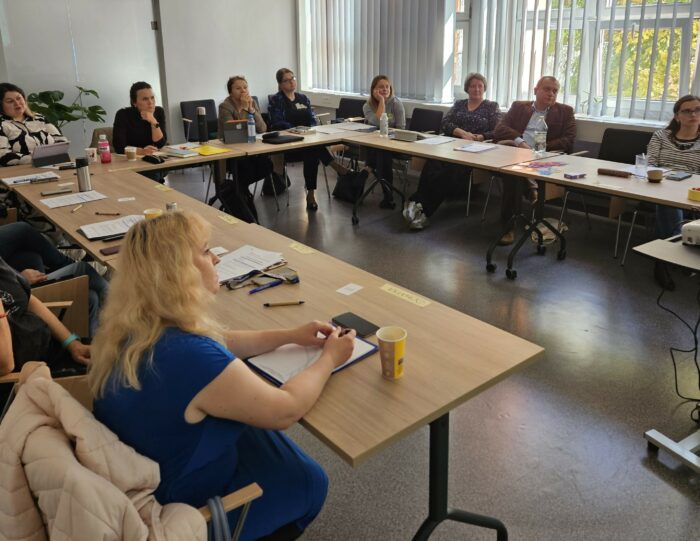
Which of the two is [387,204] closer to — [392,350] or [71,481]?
[392,350]

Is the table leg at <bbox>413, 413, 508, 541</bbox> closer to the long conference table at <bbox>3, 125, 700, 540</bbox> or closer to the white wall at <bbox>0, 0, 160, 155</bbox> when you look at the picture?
the long conference table at <bbox>3, 125, 700, 540</bbox>

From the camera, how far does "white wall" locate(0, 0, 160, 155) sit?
20.9 feet

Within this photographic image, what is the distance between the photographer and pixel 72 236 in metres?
2.80

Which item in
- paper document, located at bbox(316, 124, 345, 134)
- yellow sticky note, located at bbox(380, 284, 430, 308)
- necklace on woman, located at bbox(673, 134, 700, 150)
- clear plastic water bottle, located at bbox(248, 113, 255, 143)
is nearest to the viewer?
yellow sticky note, located at bbox(380, 284, 430, 308)

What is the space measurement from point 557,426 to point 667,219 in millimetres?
2092

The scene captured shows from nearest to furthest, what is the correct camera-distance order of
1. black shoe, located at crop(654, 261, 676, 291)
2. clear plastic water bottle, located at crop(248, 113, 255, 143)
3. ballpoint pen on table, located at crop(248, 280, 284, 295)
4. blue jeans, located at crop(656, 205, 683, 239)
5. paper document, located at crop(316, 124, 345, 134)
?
ballpoint pen on table, located at crop(248, 280, 284, 295)
black shoe, located at crop(654, 261, 676, 291)
blue jeans, located at crop(656, 205, 683, 239)
clear plastic water bottle, located at crop(248, 113, 255, 143)
paper document, located at crop(316, 124, 345, 134)

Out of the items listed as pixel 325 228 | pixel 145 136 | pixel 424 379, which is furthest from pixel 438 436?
pixel 145 136

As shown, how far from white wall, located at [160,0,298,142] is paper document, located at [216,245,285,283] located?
5.46 metres

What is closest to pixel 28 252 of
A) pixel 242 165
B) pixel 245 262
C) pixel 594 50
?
pixel 245 262

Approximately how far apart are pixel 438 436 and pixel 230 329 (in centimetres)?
68

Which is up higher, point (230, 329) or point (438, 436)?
point (230, 329)

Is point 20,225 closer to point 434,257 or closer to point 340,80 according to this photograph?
point 434,257

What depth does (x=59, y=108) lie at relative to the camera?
20.9 feet

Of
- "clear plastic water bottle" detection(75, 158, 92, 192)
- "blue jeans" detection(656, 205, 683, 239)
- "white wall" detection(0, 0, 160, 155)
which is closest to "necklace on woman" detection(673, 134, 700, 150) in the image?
"blue jeans" detection(656, 205, 683, 239)
